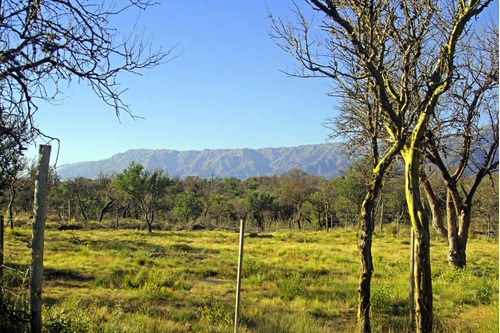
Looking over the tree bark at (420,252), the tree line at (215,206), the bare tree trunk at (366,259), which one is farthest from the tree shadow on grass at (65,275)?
the tree line at (215,206)

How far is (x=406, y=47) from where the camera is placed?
5211 millimetres

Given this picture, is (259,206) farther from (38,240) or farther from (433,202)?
(38,240)

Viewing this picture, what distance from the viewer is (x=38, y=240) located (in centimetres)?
369

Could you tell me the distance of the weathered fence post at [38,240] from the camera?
142 inches

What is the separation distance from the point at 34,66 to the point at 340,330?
610cm

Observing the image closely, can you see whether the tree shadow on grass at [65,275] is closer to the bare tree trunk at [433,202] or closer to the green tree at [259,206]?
the bare tree trunk at [433,202]

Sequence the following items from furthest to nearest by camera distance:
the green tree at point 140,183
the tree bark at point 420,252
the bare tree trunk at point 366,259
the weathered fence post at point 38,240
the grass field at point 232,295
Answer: the green tree at point 140,183 → the grass field at point 232,295 → the bare tree trunk at point 366,259 → the tree bark at point 420,252 → the weathered fence post at point 38,240

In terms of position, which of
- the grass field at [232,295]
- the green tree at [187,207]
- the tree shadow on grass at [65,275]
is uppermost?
the green tree at [187,207]

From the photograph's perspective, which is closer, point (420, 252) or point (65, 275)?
point (420, 252)

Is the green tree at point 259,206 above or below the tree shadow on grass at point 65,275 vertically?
above

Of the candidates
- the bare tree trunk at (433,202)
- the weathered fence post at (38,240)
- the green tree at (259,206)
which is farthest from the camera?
the green tree at (259,206)

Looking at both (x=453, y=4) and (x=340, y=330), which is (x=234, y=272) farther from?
(x=453, y=4)

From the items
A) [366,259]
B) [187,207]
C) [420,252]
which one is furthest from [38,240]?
[187,207]

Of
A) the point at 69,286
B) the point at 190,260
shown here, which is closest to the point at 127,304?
the point at 69,286
